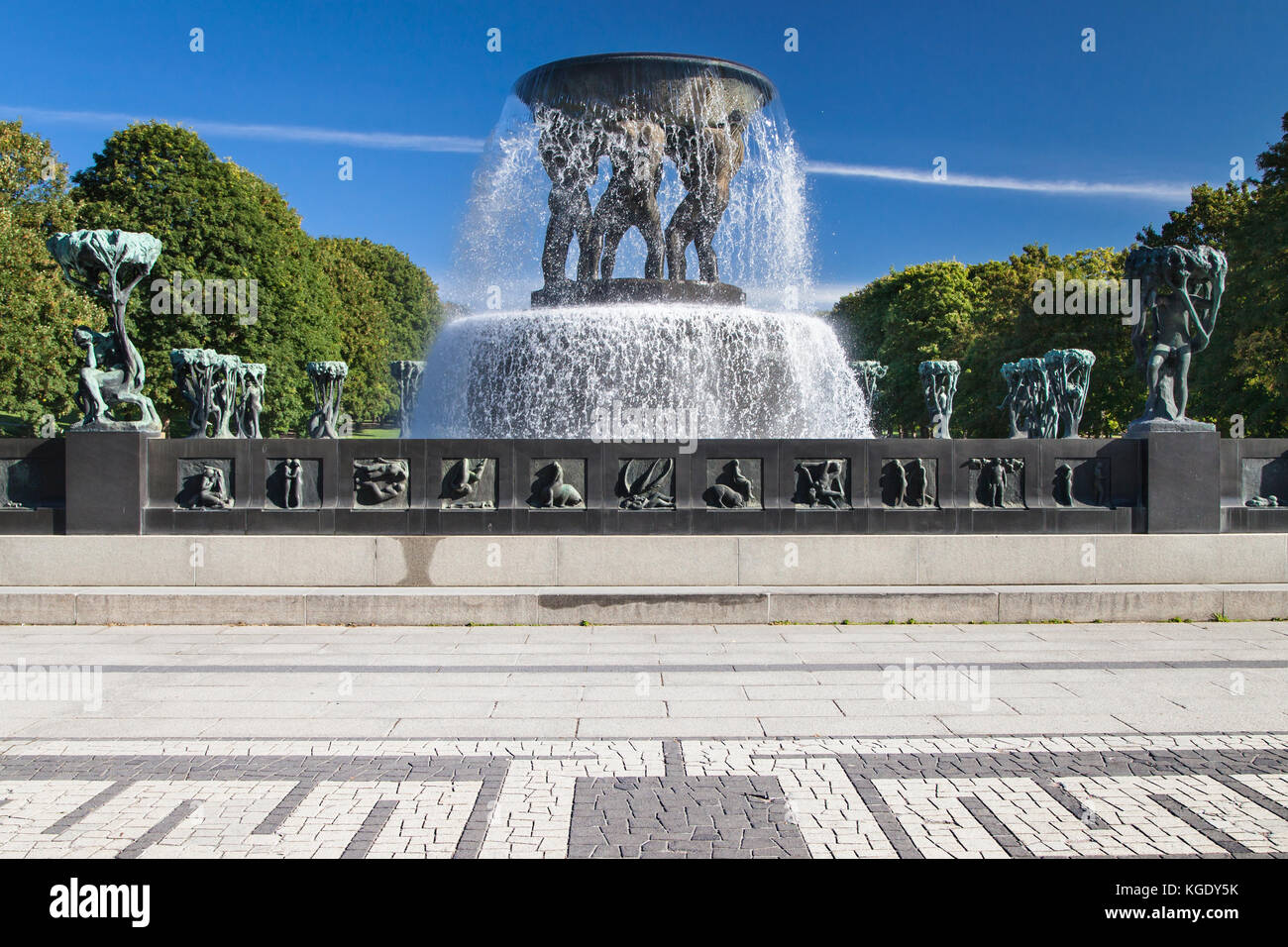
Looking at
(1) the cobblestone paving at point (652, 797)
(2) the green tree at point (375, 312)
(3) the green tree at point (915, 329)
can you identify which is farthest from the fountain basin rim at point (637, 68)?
(3) the green tree at point (915, 329)

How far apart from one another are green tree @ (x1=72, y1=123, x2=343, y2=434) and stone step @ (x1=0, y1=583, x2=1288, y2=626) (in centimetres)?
2562

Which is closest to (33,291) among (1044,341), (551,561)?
(551,561)

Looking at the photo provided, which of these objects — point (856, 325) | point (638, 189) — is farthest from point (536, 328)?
point (856, 325)

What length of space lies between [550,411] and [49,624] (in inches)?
289

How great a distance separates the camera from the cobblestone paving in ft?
14.3

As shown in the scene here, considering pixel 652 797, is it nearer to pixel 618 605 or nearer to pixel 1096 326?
pixel 618 605

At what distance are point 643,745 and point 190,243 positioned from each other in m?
35.2

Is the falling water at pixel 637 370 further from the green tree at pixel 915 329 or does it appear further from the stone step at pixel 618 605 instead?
the green tree at pixel 915 329

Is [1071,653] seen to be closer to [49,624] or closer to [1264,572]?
[1264,572]

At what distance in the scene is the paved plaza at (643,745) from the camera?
4.48 meters

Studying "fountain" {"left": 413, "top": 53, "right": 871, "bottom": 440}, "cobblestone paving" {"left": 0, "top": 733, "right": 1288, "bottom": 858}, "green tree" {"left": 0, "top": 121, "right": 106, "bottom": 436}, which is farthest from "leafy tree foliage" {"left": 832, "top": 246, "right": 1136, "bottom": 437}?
"cobblestone paving" {"left": 0, "top": 733, "right": 1288, "bottom": 858}

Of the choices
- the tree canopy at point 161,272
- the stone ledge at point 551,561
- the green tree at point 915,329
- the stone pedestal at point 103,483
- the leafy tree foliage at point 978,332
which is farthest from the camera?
the green tree at point 915,329

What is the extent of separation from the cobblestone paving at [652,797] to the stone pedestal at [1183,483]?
5980mm

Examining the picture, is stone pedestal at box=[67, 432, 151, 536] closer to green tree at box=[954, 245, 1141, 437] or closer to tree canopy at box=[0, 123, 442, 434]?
tree canopy at box=[0, 123, 442, 434]
